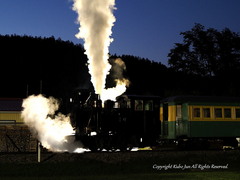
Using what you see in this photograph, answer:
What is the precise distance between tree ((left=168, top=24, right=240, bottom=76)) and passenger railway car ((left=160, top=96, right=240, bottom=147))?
96.8 ft

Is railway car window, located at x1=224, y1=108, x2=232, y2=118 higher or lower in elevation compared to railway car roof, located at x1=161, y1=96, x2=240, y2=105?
lower

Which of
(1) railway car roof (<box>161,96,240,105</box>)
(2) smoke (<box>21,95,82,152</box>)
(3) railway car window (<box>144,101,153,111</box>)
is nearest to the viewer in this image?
(2) smoke (<box>21,95,82,152</box>)

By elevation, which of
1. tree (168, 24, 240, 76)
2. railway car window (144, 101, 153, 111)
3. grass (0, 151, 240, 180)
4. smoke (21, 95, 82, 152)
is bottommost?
grass (0, 151, 240, 180)

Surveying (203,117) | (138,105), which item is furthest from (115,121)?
(203,117)

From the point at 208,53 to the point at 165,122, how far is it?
3189cm

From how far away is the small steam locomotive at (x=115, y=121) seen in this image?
23344 mm

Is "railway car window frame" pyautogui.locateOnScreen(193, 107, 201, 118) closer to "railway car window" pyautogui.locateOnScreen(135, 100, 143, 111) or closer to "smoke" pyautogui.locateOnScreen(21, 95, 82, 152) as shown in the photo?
"railway car window" pyautogui.locateOnScreen(135, 100, 143, 111)

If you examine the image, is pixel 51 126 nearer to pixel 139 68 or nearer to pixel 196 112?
pixel 196 112

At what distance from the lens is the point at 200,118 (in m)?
25.6

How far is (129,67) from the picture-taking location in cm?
12888

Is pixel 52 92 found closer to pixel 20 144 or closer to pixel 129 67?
pixel 129 67

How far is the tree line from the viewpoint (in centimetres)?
5525

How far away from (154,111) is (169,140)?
7.67ft

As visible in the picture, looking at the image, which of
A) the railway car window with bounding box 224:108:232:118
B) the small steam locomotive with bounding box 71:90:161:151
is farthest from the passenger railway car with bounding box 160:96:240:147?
the small steam locomotive with bounding box 71:90:161:151
